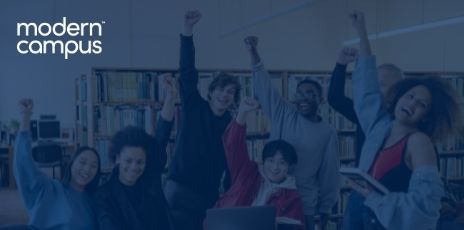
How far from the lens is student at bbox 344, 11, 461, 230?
206 cm

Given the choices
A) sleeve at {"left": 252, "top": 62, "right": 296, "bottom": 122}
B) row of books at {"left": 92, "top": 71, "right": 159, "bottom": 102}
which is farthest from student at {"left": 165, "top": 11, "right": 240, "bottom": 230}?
row of books at {"left": 92, "top": 71, "right": 159, "bottom": 102}

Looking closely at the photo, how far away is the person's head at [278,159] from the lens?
348cm

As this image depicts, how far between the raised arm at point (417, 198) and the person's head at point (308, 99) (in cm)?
153

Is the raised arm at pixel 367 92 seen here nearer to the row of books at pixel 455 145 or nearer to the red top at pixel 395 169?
the red top at pixel 395 169

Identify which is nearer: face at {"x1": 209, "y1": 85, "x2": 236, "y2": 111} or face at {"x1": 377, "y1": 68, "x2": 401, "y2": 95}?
face at {"x1": 377, "y1": 68, "x2": 401, "y2": 95}

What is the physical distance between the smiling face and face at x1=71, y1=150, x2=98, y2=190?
2.79 feet

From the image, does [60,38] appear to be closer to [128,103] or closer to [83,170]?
[128,103]

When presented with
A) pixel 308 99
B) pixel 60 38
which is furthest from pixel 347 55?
pixel 60 38

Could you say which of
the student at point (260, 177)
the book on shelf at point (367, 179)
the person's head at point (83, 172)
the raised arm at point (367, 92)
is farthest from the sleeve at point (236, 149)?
the book on shelf at point (367, 179)

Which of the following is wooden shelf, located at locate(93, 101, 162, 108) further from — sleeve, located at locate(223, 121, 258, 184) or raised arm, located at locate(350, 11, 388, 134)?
raised arm, located at locate(350, 11, 388, 134)

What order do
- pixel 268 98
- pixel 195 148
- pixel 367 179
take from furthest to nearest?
1. pixel 268 98
2. pixel 195 148
3. pixel 367 179

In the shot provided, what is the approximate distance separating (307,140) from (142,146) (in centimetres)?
108

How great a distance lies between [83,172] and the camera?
9.57 feet

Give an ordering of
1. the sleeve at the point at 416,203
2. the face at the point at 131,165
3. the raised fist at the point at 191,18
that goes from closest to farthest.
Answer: the sleeve at the point at 416,203 → the face at the point at 131,165 → the raised fist at the point at 191,18
